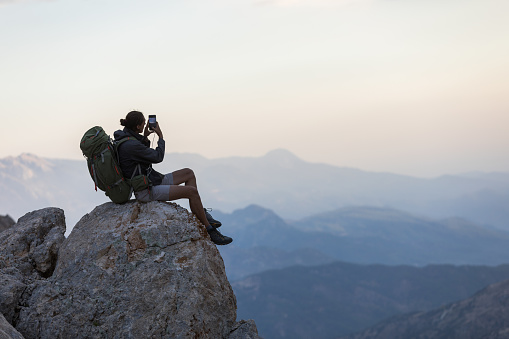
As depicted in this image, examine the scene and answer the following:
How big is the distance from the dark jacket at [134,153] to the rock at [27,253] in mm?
2931

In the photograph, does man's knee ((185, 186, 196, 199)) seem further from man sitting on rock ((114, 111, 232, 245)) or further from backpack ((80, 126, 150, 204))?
backpack ((80, 126, 150, 204))

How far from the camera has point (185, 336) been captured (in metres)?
12.7

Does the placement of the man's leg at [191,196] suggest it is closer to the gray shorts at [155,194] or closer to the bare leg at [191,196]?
the bare leg at [191,196]

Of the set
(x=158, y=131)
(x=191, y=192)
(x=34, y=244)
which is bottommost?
(x=34, y=244)

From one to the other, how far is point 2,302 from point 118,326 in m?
2.71

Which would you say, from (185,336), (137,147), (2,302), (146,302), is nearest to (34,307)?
(2,302)

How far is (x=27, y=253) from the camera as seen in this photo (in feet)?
48.3

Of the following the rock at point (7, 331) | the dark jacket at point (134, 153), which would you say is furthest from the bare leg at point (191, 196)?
the rock at point (7, 331)

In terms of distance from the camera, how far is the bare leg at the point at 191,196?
14.5 metres

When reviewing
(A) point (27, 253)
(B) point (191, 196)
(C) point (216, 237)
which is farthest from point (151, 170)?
(A) point (27, 253)

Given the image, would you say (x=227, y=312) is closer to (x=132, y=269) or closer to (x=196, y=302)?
(x=196, y=302)

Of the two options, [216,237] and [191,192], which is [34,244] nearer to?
[191,192]

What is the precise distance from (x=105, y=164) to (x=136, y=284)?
10.1 ft

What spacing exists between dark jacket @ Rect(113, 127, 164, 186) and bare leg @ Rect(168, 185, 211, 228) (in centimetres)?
94
